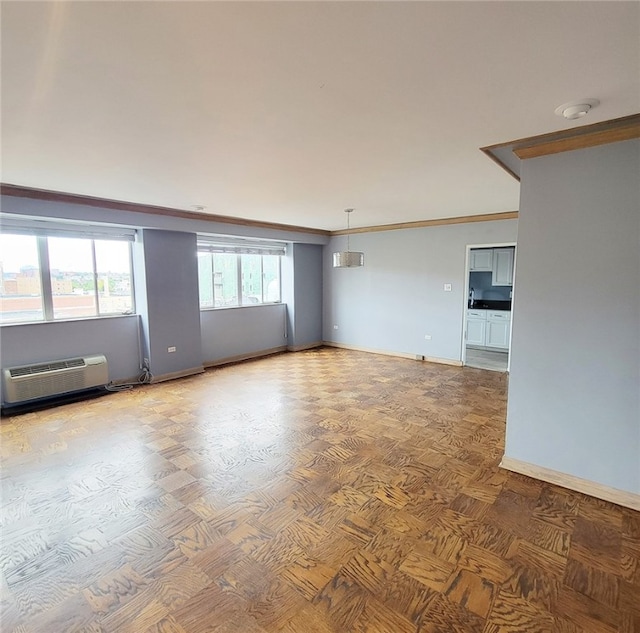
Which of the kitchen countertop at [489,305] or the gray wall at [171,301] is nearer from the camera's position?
the gray wall at [171,301]

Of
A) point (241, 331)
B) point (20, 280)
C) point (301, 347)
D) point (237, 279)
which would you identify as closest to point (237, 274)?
point (237, 279)

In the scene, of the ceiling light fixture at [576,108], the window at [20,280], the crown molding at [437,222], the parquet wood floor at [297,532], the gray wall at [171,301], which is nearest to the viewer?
the parquet wood floor at [297,532]

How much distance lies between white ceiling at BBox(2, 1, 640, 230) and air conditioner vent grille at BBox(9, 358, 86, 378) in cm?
236

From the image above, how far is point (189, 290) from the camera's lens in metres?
5.54

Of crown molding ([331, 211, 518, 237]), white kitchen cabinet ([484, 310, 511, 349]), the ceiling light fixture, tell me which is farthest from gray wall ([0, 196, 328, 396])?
the ceiling light fixture

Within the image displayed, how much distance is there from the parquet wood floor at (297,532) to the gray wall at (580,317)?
35 centimetres

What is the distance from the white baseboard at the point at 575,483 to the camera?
92.9 inches

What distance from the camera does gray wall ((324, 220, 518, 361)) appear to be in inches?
231

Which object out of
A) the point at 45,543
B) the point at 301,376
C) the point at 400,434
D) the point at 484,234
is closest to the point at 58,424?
the point at 45,543

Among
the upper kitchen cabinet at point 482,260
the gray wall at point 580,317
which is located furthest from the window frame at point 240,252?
the gray wall at point 580,317

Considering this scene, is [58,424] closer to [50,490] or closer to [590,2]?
[50,490]

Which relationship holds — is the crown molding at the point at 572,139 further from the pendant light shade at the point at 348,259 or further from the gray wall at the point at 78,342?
the gray wall at the point at 78,342

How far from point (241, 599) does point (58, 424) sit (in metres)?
3.13

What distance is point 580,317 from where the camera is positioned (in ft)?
8.02
